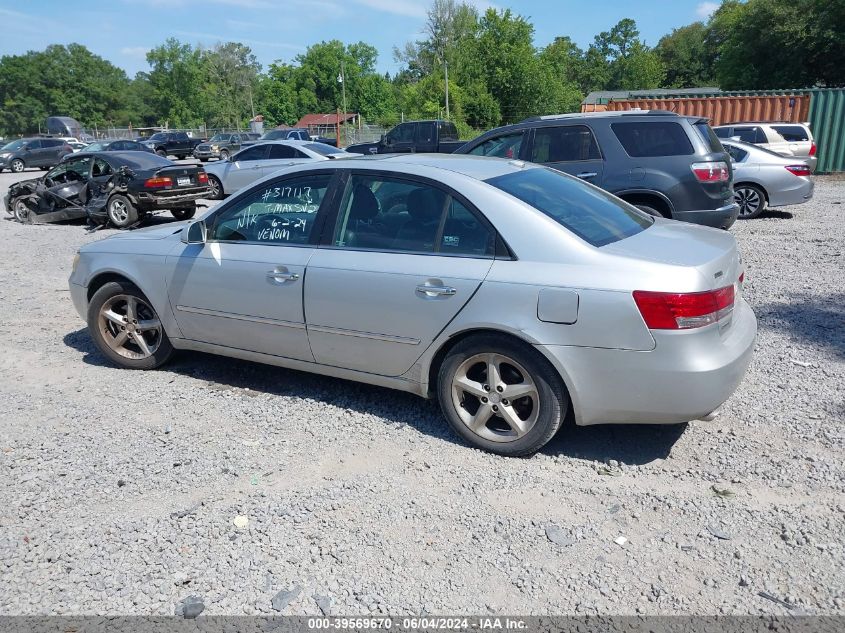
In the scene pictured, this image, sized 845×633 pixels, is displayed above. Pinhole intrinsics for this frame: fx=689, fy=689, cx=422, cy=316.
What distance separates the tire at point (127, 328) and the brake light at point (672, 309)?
11.7 feet

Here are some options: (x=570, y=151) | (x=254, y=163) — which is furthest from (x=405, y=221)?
(x=254, y=163)

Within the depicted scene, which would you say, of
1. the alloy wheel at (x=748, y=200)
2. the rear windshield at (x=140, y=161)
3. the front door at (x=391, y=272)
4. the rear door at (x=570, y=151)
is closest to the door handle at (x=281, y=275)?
the front door at (x=391, y=272)

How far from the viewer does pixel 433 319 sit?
391 centimetres

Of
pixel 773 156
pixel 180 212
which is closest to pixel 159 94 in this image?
pixel 180 212

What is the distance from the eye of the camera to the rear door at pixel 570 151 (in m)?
8.70

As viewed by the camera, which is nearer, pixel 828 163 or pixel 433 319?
pixel 433 319

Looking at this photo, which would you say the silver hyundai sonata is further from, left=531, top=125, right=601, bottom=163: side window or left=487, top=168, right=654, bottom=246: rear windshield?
left=531, top=125, right=601, bottom=163: side window

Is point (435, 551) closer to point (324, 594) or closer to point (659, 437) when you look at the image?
point (324, 594)

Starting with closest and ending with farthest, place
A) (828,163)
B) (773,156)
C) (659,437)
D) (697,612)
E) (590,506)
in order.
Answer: (697,612), (590,506), (659,437), (773,156), (828,163)

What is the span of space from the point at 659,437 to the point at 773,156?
1031 cm

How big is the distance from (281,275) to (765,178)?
424 inches

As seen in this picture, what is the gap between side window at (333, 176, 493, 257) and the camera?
3959 mm

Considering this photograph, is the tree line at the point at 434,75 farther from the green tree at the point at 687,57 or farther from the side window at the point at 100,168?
the side window at the point at 100,168

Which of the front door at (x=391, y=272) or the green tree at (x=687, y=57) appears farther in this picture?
the green tree at (x=687, y=57)
